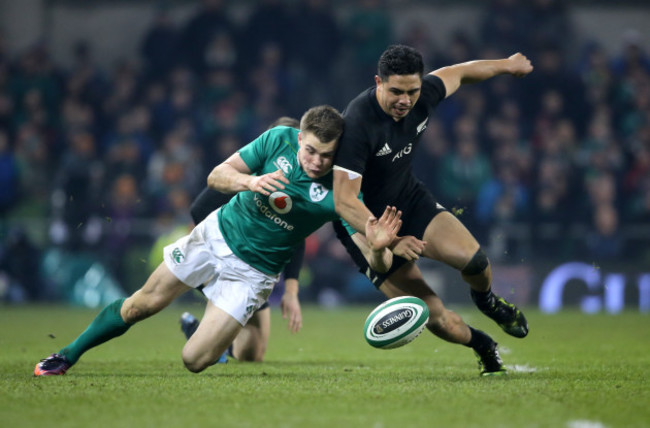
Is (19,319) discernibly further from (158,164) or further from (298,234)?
(298,234)

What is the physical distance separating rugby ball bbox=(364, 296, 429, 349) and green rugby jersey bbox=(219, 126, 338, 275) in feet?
2.43

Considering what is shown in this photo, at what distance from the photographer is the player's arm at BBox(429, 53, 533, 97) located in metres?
6.38

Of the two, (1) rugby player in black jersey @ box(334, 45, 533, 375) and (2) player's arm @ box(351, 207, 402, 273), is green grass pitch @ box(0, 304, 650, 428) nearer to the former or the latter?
(1) rugby player in black jersey @ box(334, 45, 533, 375)

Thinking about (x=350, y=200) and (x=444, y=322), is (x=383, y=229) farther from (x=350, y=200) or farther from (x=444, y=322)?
(x=444, y=322)

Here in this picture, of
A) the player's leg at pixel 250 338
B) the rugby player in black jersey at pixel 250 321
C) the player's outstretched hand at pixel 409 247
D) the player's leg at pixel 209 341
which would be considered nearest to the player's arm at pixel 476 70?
A: the player's outstretched hand at pixel 409 247

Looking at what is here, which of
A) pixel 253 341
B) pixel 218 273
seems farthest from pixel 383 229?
pixel 253 341

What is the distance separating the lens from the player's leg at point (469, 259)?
593 centimetres

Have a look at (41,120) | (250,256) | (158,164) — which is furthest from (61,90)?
(250,256)

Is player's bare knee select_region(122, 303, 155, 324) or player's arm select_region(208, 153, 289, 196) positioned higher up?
player's arm select_region(208, 153, 289, 196)

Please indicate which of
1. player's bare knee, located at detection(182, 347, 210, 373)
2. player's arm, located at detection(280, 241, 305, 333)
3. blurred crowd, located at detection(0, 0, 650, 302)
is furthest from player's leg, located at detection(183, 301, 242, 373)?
blurred crowd, located at detection(0, 0, 650, 302)

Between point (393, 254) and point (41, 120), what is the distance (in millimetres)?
11745

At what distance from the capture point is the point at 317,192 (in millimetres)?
5895

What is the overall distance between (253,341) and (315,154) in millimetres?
2266

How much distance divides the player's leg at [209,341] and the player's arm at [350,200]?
1094mm
